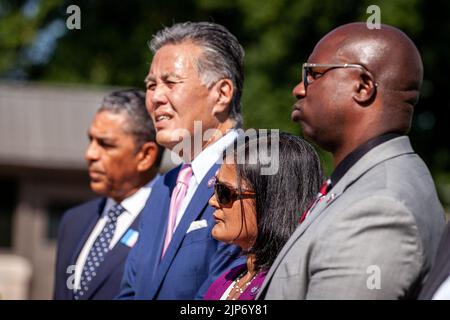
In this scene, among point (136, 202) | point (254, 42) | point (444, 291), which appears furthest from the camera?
point (254, 42)

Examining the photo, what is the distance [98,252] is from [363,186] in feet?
8.37

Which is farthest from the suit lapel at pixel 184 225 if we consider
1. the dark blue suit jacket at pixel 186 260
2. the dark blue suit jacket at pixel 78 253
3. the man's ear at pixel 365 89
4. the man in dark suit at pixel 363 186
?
the man's ear at pixel 365 89

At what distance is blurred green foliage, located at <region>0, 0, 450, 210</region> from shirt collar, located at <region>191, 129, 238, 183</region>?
8.58 meters

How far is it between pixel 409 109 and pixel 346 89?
209mm

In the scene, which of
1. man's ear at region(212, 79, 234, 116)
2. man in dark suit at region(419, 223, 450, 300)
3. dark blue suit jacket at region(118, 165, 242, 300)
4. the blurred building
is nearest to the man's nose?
man in dark suit at region(419, 223, 450, 300)

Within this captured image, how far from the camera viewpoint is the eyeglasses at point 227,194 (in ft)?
10.1

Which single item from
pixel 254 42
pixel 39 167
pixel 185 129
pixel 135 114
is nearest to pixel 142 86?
pixel 254 42

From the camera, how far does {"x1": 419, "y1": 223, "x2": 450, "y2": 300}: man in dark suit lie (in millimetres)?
2268

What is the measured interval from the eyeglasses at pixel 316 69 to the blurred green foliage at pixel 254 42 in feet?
31.3

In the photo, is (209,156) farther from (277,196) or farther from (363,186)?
(363,186)

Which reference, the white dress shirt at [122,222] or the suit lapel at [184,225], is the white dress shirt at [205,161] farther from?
the white dress shirt at [122,222]

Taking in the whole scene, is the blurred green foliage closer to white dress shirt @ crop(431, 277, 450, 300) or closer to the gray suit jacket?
the gray suit jacket

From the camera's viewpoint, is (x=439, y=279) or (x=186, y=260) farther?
(x=186, y=260)

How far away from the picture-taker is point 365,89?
8.41ft
